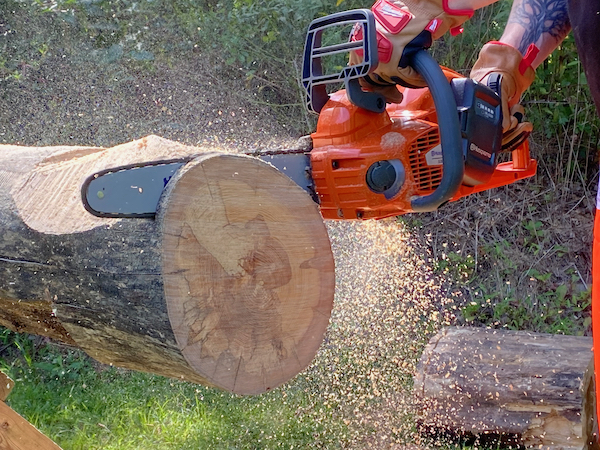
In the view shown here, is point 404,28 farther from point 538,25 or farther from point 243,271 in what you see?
point 243,271

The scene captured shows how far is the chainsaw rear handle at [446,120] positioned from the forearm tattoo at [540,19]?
0.60m

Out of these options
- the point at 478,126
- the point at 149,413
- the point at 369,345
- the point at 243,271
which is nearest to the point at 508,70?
the point at 478,126

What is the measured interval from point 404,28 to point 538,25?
72 centimetres

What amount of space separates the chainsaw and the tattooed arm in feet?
0.82

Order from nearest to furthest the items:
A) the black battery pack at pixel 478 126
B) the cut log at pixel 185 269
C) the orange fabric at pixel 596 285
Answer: the cut log at pixel 185 269 → the orange fabric at pixel 596 285 → the black battery pack at pixel 478 126

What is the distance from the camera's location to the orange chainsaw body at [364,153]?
90.2 inches

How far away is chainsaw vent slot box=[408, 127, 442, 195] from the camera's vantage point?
2.30 metres

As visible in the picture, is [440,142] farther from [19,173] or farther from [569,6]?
[19,173]

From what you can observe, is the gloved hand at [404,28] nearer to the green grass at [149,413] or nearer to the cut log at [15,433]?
the cut log at [15,433]

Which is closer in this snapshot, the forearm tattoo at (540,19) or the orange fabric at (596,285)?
the orange fabric at (596,285)

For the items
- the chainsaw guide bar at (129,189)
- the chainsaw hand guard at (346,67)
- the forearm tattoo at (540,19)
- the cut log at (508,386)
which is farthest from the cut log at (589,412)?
the chainsaw guide bar at (129,189)

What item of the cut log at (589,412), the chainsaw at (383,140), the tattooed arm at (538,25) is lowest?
the cut log at (589,412)

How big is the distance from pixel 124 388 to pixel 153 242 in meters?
2.61

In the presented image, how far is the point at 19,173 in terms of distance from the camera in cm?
203
